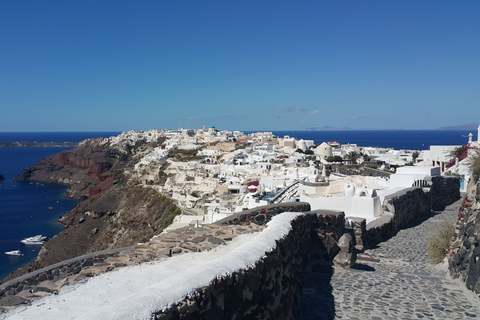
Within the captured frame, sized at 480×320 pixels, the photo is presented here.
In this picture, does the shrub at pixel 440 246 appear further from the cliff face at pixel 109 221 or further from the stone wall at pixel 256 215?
the cliff face at pixel 109 221

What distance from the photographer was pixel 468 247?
5262 millimetres

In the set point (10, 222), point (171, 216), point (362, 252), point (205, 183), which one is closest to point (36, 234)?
point (10, 222)

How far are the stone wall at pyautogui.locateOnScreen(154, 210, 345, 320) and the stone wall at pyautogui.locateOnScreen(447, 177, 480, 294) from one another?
2033 mm

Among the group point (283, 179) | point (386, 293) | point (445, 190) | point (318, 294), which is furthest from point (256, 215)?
point (283, 179)

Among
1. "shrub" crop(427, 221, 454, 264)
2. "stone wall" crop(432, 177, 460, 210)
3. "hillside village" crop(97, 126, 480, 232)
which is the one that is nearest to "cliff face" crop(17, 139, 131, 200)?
"hillside village" crop(97, 126, 480, 232)

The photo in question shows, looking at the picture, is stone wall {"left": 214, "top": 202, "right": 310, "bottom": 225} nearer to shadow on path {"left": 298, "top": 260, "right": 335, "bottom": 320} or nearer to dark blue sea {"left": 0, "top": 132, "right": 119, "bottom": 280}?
shadow on path {"left": 298, "top": 260, "right": 335, "bottom": 320}

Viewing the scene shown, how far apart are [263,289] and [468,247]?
325 centimetres

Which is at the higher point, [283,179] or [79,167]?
[283,179]

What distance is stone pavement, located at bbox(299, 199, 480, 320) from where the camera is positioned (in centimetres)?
445

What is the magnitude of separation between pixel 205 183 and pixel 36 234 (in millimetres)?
16288

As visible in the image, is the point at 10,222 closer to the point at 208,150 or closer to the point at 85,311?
the point at 208,150

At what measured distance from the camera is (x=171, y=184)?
140 feet

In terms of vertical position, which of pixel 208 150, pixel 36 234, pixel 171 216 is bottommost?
pixel 36 234

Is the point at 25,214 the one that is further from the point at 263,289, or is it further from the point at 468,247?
the point at 468,247
